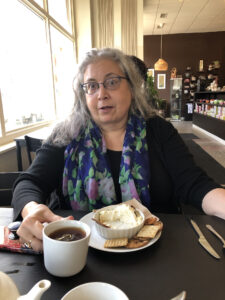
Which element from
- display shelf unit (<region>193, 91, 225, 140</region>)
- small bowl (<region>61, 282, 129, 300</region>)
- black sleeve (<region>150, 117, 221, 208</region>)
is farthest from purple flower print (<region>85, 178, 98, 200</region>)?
display shelf unit (<region>193, 91, 225, 140</region>)

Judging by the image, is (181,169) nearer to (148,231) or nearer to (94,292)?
(148,231)

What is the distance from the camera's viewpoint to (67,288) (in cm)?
56

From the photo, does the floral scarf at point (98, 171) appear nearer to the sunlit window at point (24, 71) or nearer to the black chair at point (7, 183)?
the black chair at point (7, 183)

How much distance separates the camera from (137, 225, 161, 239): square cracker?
711 mm

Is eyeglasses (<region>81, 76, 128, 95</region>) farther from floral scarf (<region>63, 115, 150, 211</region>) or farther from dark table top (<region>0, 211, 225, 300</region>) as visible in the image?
dark table top (<region>0, 211, 225, 300</region>)

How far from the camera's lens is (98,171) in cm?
121

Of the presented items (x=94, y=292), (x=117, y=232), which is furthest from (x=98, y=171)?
(x=94, y=292)

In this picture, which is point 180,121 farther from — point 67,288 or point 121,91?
point 67,288

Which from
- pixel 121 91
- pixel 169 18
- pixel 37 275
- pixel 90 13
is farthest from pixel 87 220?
pixel 169 18

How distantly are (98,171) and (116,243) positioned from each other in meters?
0.55

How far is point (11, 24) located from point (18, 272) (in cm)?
317

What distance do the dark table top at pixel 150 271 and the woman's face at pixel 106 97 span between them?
2.26ft

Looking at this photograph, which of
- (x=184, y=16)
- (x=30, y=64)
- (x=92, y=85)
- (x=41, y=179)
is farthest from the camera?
(x=184, y=16)

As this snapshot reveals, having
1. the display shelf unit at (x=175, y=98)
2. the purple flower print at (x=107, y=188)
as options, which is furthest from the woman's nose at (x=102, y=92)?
the display shelf unit at (x=175, y=98)
